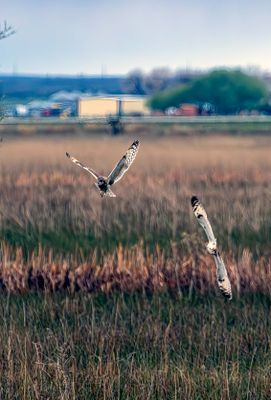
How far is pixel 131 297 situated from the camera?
879cm

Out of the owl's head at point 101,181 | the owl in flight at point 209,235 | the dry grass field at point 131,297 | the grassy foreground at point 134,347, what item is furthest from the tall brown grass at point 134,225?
the owl's head at point 101,181

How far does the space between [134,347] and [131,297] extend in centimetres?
149

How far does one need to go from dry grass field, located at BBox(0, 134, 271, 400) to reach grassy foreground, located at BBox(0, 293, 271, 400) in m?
0.01

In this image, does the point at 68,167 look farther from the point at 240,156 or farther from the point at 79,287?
the point at 79,287

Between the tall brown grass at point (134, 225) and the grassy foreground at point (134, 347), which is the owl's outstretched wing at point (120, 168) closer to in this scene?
the grassy foreground at point (134, 347)

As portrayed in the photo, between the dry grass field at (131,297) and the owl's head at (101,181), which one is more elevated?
the owl's head at (101,181)

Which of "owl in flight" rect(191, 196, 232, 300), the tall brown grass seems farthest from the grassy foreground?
"owl in flight" rect(191, 196, 232, 300)

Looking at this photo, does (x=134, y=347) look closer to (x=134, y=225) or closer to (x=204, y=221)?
(x=204, y=221)

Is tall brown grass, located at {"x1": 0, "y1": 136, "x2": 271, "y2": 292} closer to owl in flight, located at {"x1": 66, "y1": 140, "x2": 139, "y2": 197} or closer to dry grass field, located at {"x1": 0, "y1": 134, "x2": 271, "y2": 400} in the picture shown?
dry grass field, located at {"x1": 0, "y1": 134, "x2": 271, "y2": 400}

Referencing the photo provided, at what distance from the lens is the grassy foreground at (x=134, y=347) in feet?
20.8

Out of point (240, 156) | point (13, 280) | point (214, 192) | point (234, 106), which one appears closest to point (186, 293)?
point (13, 280)

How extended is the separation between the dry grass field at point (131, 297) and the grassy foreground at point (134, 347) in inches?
0.5

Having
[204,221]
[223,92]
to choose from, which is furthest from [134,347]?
[223,92]

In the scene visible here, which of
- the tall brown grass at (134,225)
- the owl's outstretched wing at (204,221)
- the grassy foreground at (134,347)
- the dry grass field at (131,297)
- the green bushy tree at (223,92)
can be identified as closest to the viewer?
the owl's outstretched wing at (204,221)
